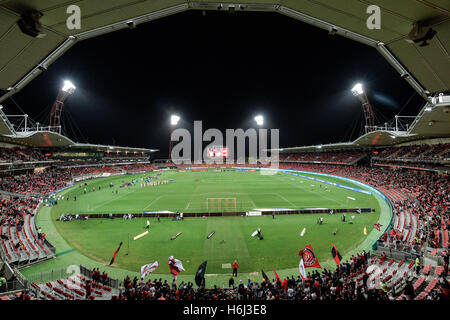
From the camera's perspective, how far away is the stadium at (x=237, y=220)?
28.5 feet

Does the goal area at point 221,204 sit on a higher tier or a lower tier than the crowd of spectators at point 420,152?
lower

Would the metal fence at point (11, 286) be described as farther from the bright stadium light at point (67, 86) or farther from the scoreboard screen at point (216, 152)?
the scoreboard screen at point (216, 152)

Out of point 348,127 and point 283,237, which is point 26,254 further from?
point 348,127

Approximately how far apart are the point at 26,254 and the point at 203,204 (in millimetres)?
21309

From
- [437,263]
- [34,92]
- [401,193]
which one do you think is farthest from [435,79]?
[34,92]

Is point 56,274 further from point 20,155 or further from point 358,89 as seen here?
Result: point 358,89

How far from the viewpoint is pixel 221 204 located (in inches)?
1329

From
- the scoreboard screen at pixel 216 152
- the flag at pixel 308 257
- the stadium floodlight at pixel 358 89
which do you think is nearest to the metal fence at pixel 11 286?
the flag at pixel 308 257

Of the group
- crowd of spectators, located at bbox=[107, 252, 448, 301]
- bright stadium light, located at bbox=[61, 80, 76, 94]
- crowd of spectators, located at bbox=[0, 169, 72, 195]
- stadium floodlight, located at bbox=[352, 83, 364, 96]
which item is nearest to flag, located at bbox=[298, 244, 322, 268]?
crowd of spectators, located at bbox=[107, 252, 448, 301]

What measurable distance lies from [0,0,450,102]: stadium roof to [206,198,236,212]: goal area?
80.4 ft

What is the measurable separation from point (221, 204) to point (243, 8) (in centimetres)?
2810

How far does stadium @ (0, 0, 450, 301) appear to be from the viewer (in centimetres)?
869

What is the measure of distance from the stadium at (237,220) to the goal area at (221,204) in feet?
0.58

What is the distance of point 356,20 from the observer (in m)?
8.54
